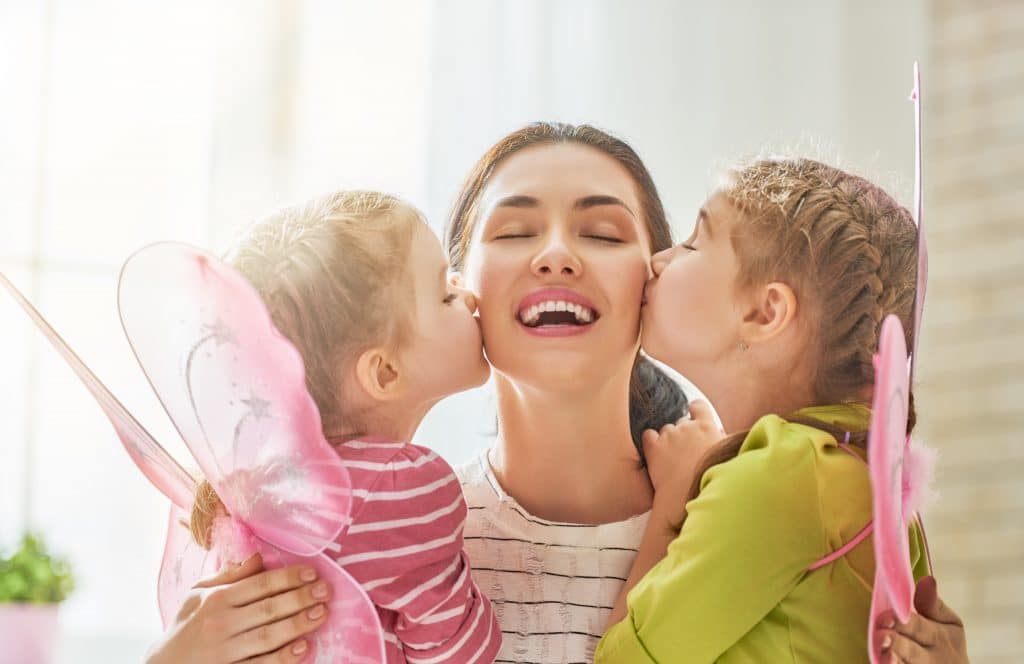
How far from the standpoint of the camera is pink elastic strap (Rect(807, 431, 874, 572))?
69 cm

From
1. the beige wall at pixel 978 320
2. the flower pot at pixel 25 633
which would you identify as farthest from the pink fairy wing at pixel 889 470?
the beige wall at pixel 978 320

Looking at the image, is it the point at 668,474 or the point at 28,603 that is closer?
the point at 668,474

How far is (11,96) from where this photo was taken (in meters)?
2.22

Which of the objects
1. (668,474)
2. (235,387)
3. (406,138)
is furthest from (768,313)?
(406,138)

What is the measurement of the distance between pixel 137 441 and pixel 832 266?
1.43 feet

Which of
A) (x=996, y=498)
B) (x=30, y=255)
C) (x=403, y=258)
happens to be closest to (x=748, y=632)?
(x=403, y=258)

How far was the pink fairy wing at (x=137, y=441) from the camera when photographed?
813 millimetres

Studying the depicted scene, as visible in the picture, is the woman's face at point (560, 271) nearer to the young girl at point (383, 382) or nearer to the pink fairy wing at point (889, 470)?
the young girl at point (383, 382)

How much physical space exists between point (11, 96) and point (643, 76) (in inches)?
42.7

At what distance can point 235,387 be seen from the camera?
0.70 m

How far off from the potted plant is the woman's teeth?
1255mm

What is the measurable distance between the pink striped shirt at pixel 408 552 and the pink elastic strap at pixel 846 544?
19cm

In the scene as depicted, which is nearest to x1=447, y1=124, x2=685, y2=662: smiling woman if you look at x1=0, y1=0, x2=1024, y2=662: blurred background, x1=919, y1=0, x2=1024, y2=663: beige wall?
x1=0, y1=0, x2=1024, y2=662: blurred background

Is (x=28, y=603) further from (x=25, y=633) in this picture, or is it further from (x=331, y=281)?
(x=331, y=281)
